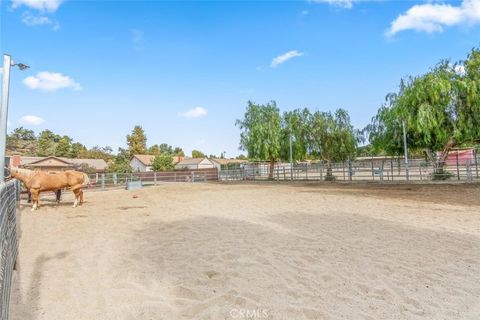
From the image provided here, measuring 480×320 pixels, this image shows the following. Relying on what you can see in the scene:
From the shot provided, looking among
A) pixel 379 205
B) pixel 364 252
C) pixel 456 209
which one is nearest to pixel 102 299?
pixel 364 252

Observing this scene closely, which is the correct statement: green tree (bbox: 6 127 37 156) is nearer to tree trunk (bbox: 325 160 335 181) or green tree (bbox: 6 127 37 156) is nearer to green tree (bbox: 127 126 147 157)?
green tree (bbox: 127 126 147 157)

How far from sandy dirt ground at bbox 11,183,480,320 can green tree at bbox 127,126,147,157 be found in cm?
5381

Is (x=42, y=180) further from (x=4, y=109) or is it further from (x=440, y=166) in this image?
(x=440, y=166)

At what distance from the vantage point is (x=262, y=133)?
76.5 ft

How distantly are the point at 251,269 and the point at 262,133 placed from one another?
2021cm

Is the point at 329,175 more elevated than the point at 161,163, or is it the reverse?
the point at 161,163

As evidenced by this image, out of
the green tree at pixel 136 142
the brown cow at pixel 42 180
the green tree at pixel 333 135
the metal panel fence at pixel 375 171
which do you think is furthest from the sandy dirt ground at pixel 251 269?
the green tree at pixel 136 142

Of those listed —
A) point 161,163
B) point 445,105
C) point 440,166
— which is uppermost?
point 445,105

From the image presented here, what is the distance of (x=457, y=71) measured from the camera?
546 inches

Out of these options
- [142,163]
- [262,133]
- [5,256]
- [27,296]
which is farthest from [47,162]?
[5,256]

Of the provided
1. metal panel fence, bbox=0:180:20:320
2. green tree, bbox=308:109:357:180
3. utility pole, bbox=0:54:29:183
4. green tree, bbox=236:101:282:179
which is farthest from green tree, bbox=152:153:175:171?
metal panel fence, bbox=0:180:20:320

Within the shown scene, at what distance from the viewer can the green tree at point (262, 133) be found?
23312 mm

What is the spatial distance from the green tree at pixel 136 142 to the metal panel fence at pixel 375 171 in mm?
34594

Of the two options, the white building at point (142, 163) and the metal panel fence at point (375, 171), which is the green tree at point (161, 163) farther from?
the metal panel fence at point (375, 171)
